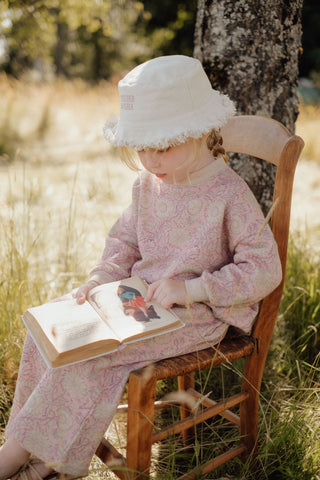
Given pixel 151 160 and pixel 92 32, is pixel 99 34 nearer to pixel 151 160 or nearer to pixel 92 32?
pixel 92 32

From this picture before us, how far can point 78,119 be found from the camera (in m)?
8.75

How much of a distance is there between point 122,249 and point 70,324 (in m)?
0.45

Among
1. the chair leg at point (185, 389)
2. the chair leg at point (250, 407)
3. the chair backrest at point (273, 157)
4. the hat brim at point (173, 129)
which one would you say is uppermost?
the hat brim at point (173, 129)

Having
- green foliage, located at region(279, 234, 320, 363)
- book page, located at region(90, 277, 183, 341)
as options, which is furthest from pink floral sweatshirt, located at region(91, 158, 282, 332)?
green foliage, located at region(279, 234, 320, 363)

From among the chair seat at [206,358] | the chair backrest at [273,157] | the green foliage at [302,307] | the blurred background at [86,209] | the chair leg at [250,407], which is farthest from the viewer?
the green foliage at [302,307]

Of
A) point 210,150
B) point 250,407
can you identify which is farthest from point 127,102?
point 250,407

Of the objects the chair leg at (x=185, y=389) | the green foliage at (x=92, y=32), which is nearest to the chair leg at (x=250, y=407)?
the chair leg at (x=185, y=389)

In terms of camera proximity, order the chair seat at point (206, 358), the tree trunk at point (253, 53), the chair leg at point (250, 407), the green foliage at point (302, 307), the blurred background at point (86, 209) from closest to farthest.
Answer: the chair seat at point (206, 358) → the chair leg at point (250, 407) → the blurred background at point (86, 209) → the tree trunk at point (253, 53) → the green foliage at point (302, 307)

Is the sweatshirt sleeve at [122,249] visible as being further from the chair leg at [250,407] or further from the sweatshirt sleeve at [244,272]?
the chair leg at [250,407]

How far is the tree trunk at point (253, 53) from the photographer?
1.98 meters

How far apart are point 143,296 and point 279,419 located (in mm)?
791

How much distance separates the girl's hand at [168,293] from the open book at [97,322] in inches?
1.0

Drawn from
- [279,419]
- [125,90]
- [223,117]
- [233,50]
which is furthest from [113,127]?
[279,419]

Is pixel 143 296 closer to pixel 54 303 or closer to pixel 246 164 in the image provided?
pixel 54 303
